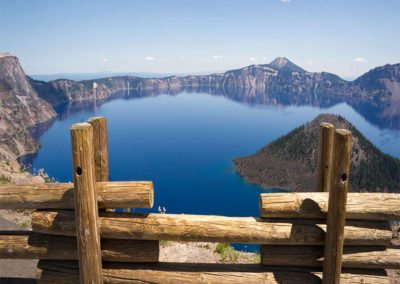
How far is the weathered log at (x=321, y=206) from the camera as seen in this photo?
584cm

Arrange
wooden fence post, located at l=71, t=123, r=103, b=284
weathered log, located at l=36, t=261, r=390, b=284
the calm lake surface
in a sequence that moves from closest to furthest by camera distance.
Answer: wooden fence post, located at l=71, t=123, r=103, b=284 → weathered log, located at l=36, t=261, r=390, b=284 → the calm lake surface

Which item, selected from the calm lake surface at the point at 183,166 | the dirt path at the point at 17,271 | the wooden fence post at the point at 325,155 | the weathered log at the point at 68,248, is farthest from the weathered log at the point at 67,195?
the calm lake surface at the point at 183,166

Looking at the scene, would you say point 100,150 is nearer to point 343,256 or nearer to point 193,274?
point 193,274

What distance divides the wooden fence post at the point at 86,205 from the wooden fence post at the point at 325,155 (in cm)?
461

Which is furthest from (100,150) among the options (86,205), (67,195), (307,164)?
(307,164)

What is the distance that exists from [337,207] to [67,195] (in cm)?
479

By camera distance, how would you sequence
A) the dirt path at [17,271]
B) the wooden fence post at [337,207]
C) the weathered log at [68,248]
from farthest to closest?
the dirt path at [17,271] → the weathered log at [68,248] → the wooden fence post at [337,207]

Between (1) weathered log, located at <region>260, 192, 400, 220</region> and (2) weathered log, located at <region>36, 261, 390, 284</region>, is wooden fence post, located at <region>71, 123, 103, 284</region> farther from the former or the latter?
(1) weathered log, located at <region>260, 192, 400, 220</region>

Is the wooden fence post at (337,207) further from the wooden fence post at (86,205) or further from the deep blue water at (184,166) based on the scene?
the deep blue water at (184,166)

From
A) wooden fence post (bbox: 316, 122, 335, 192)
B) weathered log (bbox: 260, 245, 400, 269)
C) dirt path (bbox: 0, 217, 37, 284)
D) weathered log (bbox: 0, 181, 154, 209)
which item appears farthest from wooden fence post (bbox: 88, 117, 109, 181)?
wooden fence post (bbox: 316, 122, 335, 192)

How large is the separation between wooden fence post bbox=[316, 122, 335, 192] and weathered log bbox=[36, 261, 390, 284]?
6.11 feet

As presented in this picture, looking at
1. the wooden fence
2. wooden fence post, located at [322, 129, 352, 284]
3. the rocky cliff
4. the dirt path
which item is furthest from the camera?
the rocky cliff

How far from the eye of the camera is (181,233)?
6047 millimetres

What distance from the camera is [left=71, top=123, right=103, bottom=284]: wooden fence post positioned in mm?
5418
